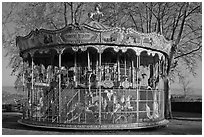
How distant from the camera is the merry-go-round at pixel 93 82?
539 inches

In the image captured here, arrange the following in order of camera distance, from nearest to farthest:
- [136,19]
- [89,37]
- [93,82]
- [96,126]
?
[96,126] < [89,37] < [93,82] < [136,19]

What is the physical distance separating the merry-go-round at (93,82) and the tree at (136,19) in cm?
548

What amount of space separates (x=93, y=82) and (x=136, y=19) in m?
11.0

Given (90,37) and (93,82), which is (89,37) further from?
(93,82)

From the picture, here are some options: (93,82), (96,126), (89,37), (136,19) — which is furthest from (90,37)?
(136,19)

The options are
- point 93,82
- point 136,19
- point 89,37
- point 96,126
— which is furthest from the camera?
point 136,19

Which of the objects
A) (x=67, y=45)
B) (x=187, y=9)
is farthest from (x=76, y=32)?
(x=187, y=9)

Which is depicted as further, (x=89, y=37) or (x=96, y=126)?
(x=89, y=37)

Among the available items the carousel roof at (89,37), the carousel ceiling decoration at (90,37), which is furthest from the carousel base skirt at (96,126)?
the carousel roof at (89,37)

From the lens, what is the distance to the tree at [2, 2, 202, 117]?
21.9 m

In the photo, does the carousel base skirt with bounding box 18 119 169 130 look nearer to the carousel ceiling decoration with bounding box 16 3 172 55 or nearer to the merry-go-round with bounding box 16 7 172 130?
the merry-go-round with bounding box 16 7 172 130

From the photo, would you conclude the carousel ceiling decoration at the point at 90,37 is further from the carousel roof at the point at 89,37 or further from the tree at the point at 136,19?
the tree at the point at 136,19

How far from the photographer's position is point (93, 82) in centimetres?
1507

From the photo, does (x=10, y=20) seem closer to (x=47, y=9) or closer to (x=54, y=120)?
(x=47, y=9)
